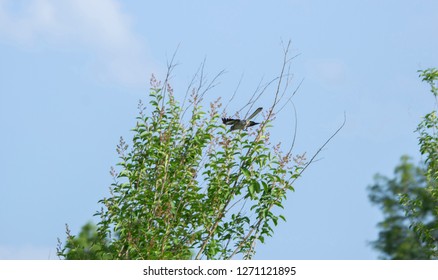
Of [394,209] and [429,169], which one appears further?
[394,209]

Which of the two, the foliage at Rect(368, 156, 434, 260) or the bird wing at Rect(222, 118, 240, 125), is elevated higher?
the foliage at Rect(368, 156, 434, 260)

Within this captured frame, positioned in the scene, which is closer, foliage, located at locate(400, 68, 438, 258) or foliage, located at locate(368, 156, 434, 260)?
foliage, located at locate(400, 68, 438, 258)

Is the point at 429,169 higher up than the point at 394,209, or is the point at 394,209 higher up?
the point at 394,209

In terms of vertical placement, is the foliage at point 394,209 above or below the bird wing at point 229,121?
above

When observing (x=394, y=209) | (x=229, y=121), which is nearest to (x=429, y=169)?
(x=229, y=121)

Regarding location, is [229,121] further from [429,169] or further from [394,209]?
[394,209]

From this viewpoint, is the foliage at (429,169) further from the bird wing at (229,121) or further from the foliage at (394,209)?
the foliage at (394,209)

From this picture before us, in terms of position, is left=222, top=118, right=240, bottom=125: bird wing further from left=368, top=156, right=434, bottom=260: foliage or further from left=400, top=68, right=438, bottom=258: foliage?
left=368, top=156, right=434, bottom=260: foliage

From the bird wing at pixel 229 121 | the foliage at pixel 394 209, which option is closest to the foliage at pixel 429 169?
the bird wing at pixel 229 121

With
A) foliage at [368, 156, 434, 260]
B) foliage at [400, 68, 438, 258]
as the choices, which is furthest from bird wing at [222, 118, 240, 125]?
foliage at [368, 156, 434, 260]

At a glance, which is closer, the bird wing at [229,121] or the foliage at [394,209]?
the bird wing at [229,121]
